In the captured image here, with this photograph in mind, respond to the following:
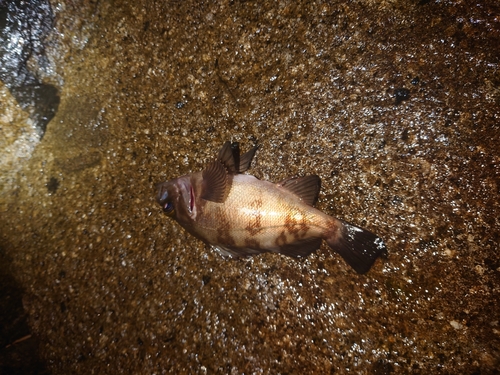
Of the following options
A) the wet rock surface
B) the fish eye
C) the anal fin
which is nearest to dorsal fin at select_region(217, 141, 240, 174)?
the wet rock surface

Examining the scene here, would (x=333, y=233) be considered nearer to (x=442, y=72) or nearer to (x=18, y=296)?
(x=442, y=72)

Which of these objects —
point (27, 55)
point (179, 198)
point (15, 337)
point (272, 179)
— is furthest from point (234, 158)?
point (15, 337)

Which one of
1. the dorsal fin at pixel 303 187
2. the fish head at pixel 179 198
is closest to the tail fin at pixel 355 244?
the dorsal fin at pixel 303 187

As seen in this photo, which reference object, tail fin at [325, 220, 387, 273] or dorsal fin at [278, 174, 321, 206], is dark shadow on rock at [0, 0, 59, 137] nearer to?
dorsal fin at [278, 174, 321, 206]

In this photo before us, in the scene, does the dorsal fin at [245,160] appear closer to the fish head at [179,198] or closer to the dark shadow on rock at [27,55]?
the fish head at [179,198]

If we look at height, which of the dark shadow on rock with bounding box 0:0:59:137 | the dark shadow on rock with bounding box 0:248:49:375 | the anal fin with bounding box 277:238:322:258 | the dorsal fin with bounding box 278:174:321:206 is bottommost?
the dark shadow on rock with bounding box 0:248:49:375

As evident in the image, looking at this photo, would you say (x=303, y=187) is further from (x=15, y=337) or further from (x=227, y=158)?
(x=15, y=337)
